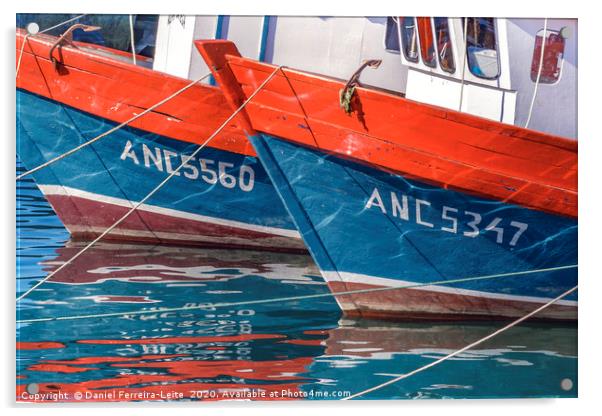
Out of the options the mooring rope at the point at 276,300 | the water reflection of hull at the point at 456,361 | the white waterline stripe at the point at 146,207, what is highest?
the white waterline stripe at the point at 146,207

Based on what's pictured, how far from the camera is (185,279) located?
6172 mm

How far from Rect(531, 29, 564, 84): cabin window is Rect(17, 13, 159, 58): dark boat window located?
204 cm

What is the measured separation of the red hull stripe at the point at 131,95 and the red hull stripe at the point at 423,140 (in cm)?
99

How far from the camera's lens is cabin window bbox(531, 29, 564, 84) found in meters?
5.06

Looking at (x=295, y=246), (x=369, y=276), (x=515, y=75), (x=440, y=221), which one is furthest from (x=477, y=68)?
(x=295, y=246)

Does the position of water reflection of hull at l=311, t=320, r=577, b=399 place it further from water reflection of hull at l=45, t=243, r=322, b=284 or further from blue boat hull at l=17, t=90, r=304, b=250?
blue boat hull at l=17, t=90, r=304, b=250

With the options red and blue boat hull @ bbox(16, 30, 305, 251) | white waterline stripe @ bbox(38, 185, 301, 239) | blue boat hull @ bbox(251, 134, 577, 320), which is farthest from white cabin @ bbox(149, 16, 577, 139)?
white waterline stripe @ bbox(38, 185, 301, 239)

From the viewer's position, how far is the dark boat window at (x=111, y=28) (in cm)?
507

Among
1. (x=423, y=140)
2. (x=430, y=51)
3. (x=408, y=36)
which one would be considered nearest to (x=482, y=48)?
(x=430, y=51)

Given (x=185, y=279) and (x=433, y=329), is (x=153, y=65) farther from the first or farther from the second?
(x=433, y=329)

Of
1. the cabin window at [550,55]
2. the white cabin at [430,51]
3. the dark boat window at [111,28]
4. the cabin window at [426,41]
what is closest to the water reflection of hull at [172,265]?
the dark boat window at [111,28]

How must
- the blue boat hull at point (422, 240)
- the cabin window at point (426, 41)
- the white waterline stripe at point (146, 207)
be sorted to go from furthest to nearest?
the white waterline stripe at point (146, 207), the cabin window at point (426, 41), the blue boat hull at point (422, 240)

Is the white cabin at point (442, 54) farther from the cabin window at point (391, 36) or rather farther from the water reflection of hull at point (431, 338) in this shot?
the water reflection of hull at point (431, 338)

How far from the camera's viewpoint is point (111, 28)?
535 centimetres
